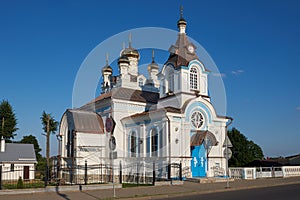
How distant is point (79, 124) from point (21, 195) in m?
10.7

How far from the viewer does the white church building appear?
22141mm

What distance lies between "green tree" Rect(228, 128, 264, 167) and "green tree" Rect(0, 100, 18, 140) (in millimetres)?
29188

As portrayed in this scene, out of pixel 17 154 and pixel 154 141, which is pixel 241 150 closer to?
pixel 154 141

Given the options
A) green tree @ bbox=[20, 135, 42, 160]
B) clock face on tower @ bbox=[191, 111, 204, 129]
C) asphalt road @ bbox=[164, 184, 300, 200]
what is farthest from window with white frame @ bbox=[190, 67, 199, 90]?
green tree @ bbox=[20, 135, 42, 160]

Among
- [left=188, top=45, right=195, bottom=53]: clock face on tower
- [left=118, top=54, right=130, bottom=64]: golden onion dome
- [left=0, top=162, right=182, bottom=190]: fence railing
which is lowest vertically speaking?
[left=0, top=162, right=182, bottom=190]: fence railing

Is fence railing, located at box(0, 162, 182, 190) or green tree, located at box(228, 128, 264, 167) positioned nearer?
fence railing, located at box(0, 162, 182, 190)

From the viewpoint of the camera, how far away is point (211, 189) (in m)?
16.2

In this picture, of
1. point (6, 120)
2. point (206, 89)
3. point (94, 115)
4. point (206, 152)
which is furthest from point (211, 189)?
point (6, 120)

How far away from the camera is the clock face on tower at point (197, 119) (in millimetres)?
23469

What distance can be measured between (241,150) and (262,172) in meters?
12.2

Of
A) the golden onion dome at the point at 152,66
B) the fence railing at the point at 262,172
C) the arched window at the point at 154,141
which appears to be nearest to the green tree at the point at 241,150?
the fence railing at the point at 262,172

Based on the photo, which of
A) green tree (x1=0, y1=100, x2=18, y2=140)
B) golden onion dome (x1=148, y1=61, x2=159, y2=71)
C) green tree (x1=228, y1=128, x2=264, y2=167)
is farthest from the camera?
green tree (x1=0, y1=100, x2=18, y2=140)

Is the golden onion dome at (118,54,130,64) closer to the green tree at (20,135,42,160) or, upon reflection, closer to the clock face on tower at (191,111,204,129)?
the clock face on tower at (191,111,204,129)

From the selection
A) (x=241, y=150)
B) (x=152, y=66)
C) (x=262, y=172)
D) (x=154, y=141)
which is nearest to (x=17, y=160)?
(x=154, y=141)
